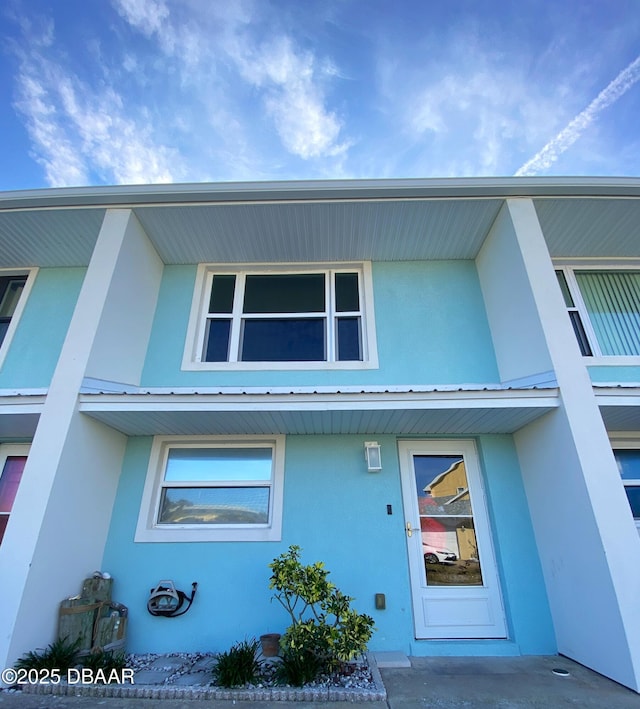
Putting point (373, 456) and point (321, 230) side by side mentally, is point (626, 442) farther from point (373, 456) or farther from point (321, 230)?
point (321, 230)

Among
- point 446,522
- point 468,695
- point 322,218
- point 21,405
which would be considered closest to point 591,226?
point 322,218

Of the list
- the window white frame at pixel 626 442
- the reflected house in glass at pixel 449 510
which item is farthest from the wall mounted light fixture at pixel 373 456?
the window white frame at pixel 626 442

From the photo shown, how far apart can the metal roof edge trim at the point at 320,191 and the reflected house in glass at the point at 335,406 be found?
3cm

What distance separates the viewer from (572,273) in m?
5.17

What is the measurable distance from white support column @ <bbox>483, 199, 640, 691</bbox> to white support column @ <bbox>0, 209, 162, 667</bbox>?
480 centimetres

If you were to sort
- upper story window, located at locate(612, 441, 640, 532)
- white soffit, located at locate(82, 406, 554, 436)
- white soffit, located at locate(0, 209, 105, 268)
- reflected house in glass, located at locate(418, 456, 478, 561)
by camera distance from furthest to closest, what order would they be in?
1. white soffit, located at locate(0, 209, 105, 268)
2. upper story window, located at locate(612, 441, 640, 532)
3. reflected house in glass, located at locate(418, 456, 478, 561)
4. white soffit, located at locate(82, 406, 554, 436)

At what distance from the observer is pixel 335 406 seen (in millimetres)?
3557

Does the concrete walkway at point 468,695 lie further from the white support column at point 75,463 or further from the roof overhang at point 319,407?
the roof overhang at point 319,407

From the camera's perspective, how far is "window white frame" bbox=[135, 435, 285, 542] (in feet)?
12.8

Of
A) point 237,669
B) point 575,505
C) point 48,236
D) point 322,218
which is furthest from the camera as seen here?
point 48,236

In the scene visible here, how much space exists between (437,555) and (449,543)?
0.20 m

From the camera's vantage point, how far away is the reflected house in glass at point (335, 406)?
331cm

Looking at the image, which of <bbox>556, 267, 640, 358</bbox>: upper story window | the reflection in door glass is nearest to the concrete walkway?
the reflection in door glass

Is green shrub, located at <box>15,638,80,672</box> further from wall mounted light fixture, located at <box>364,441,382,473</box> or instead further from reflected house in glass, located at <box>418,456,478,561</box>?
reflected house in glass, located at <box>418,456,478,561</box>
